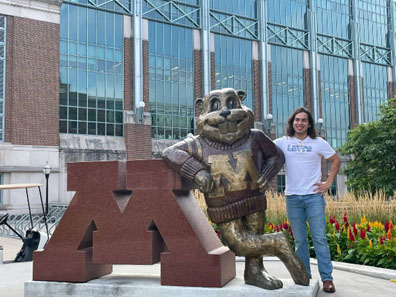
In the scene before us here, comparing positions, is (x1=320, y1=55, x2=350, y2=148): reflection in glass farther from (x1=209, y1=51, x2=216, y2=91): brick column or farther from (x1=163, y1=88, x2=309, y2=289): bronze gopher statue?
(x1=163, y1=88, x2=309, y2=289): bronze gopher statue

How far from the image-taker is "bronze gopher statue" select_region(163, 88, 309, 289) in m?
4.73

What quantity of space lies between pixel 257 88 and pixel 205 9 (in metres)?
6.64

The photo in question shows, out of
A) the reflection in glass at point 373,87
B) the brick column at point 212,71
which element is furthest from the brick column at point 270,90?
the reflection in glass at point 373,87

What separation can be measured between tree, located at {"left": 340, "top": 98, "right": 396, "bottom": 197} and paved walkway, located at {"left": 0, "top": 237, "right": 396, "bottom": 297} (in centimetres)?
1065

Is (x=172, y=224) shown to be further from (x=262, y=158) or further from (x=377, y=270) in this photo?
(x=377, y=270)

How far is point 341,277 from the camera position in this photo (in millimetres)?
6047

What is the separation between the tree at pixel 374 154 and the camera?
1678 centimetres

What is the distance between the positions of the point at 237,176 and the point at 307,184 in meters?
0.79

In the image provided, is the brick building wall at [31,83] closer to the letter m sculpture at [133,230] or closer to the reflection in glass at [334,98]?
the letter m sculpture at [133,230]

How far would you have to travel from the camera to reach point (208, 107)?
505 centimetres

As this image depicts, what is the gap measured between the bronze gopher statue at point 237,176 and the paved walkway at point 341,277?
0.81m

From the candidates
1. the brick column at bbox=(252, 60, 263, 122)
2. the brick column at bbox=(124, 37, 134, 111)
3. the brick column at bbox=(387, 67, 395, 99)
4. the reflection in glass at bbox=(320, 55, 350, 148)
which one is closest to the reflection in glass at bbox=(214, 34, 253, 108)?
the brick column at bbox=(252, 60, 263, 122)

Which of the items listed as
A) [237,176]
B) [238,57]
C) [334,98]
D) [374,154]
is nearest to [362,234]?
[237,176]

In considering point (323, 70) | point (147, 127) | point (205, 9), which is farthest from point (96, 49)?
point (323, 70)
